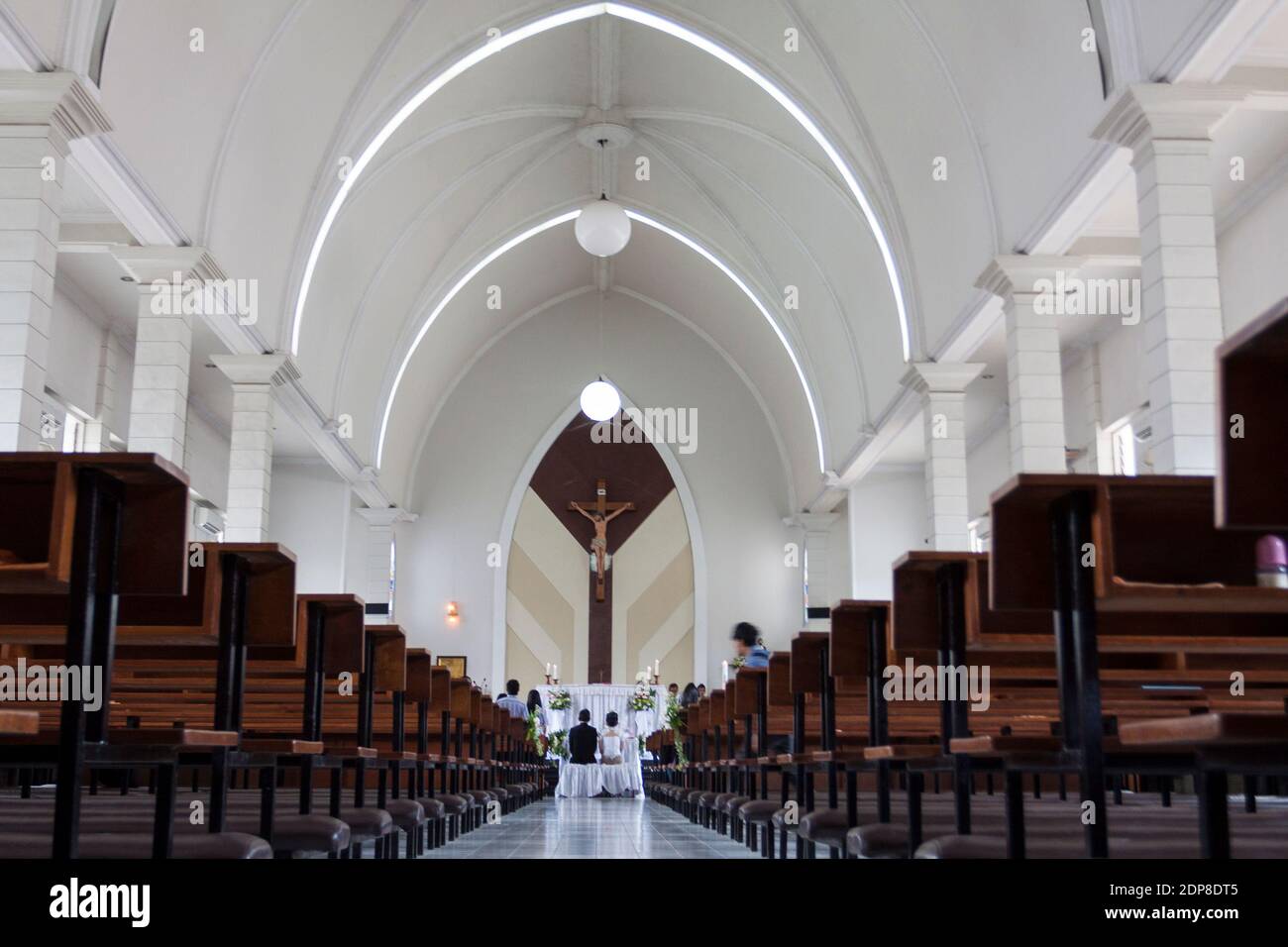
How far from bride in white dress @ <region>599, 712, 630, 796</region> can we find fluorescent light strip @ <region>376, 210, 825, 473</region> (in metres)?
4.65

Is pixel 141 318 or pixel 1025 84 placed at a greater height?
pixel 1025 84

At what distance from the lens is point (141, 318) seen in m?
8.67

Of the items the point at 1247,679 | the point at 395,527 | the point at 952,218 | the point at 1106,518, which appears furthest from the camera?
the point at 395,527

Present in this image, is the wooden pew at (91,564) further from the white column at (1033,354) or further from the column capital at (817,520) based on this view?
the column capital at (817,520)

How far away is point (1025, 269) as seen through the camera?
877cm

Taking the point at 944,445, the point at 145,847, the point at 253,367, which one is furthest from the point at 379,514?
the point at 145,847

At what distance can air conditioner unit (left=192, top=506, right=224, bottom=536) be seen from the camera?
14.0m

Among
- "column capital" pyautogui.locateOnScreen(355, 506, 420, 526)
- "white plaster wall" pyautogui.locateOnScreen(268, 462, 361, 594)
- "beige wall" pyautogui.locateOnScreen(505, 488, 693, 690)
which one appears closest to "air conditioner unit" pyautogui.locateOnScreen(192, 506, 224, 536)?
"white plaster wall" pyautogui.locateOnScreen(268, 462, 361, 594)

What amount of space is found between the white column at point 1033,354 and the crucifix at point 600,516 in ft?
29.4

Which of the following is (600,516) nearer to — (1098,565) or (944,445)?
(944,445)

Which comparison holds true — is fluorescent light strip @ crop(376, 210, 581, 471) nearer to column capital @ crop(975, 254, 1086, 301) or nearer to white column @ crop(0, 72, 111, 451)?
column capital @ crop(975, 254, 1086, 301)

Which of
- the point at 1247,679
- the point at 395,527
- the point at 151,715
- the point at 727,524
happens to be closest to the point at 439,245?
the point at 395,527
